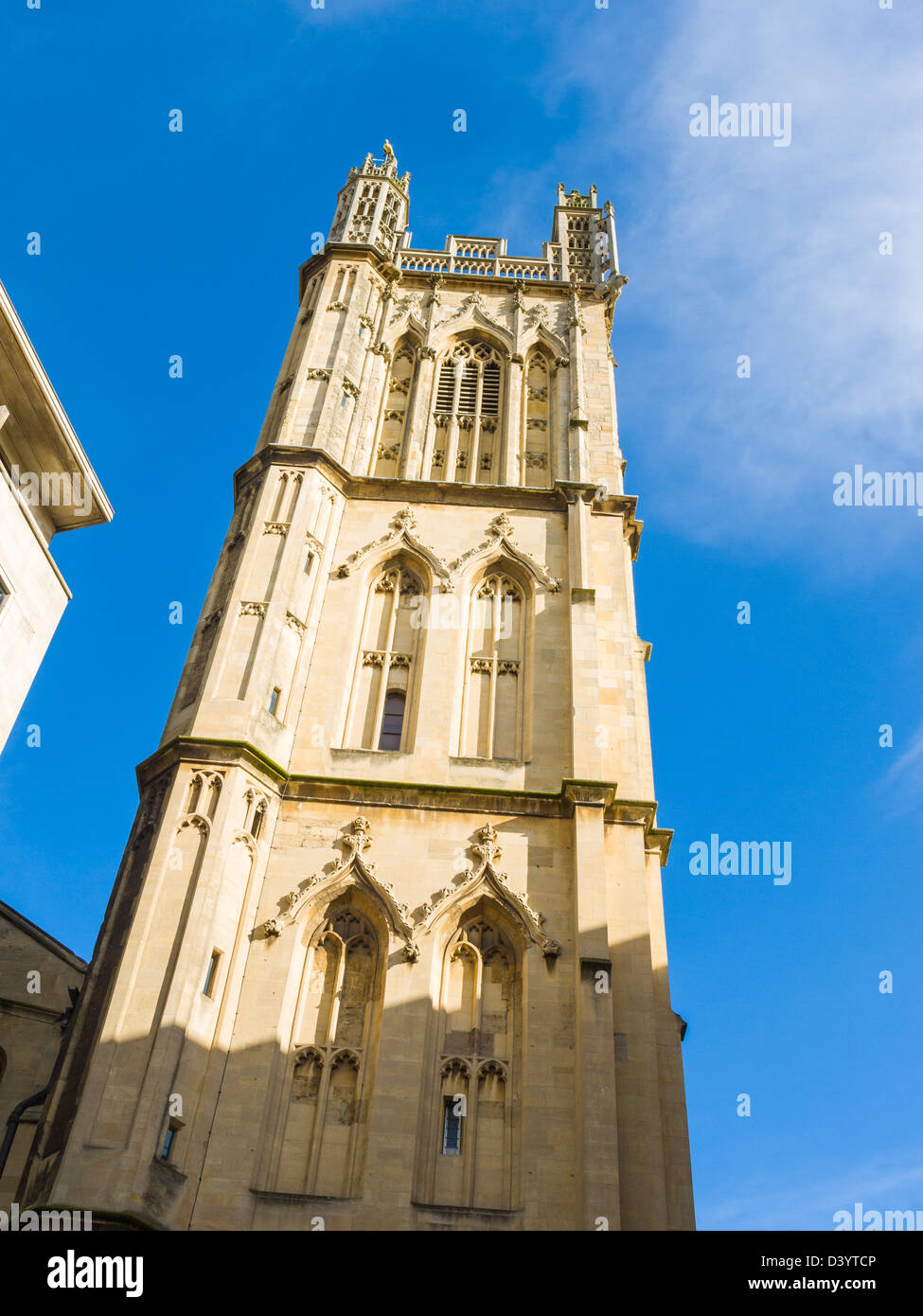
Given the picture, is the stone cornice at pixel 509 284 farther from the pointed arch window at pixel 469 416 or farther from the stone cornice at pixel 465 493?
the stone cornice at pixel 465 493

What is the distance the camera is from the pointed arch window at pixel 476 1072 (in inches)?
608

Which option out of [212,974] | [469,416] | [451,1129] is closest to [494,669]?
[212,974]

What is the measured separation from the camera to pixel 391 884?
17891mm

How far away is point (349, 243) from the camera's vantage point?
99.0ft

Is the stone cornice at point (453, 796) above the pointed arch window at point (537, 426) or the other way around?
the other way around

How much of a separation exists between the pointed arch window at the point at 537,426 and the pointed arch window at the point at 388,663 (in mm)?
4433

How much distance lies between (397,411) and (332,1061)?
16.1 metres

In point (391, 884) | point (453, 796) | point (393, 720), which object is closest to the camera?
point (391, 884)

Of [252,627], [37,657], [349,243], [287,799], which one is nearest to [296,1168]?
[287,799]

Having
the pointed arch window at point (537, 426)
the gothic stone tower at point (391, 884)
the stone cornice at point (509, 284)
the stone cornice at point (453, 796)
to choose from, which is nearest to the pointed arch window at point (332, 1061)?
the gothic stone tower at point (391, 884)

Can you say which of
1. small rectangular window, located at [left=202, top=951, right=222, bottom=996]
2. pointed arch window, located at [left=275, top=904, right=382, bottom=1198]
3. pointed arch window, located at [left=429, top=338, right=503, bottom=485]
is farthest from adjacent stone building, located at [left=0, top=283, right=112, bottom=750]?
pointed arch window, located at [left=429, top=338, right=503, bottom=485]

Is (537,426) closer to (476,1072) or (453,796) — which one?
(453,796)

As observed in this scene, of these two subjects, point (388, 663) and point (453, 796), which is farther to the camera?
point (388, 663)
